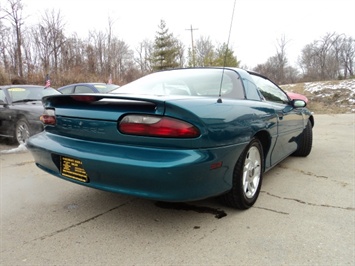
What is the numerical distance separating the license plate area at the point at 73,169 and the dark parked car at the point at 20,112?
3.56 m

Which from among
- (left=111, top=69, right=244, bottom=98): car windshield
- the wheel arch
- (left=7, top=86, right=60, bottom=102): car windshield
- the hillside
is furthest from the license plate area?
the hillside

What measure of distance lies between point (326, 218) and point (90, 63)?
29037mm

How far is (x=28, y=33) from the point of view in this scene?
27281 mm

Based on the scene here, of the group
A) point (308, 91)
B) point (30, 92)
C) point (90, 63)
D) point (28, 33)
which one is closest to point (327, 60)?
point (308, 91)

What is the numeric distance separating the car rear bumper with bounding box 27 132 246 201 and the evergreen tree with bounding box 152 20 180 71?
36.2 metres

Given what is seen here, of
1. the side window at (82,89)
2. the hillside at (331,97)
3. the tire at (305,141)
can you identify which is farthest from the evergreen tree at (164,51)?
the tire at (305,141)

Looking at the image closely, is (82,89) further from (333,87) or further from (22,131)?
(333,87)

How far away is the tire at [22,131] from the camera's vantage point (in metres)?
5.61

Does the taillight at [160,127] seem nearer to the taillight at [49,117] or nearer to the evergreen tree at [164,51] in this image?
the taillight at [49,117]

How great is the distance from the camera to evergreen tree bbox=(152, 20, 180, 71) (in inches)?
1492

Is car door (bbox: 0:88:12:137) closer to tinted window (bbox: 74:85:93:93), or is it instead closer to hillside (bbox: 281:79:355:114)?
tinted window (bbox: 74:85:93:93)

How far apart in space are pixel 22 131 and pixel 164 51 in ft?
112

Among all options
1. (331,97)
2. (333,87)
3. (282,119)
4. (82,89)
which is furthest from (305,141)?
(333,87)

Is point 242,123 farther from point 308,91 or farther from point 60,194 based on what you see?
point 308,91
